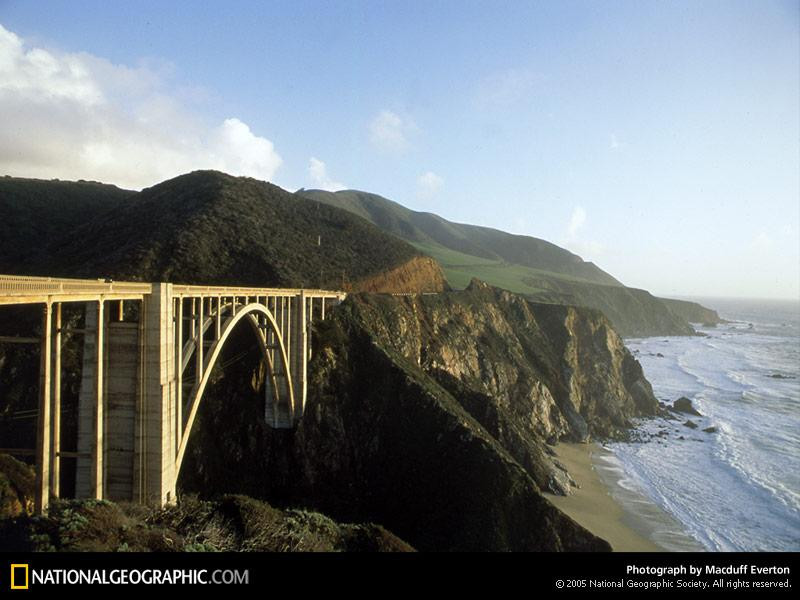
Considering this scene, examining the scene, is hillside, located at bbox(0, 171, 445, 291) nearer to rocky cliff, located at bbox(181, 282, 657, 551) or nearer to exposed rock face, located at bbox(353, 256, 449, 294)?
Result: exposed rock face, located at bbox(353, 256, 449, 294)

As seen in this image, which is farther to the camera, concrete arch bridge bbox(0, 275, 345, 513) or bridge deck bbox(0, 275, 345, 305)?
concrete arch bridge bbox(0, 275, 345, 513)

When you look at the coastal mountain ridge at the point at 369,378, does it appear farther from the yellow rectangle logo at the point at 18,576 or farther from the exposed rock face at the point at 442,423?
the yellow rectangle logo at the point at 18,576

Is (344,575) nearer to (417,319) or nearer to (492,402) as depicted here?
(492,402)

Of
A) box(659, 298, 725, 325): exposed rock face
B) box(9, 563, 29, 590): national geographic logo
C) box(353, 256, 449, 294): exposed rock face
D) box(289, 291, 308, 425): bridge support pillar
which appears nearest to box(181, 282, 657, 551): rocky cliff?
box(289, 291, 308, 425): bridge support pillar

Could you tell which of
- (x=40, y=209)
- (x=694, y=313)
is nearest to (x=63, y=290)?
(x=40, y=209)

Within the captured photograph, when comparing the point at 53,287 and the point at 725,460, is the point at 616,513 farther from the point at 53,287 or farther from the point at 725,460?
the point at 53,287
